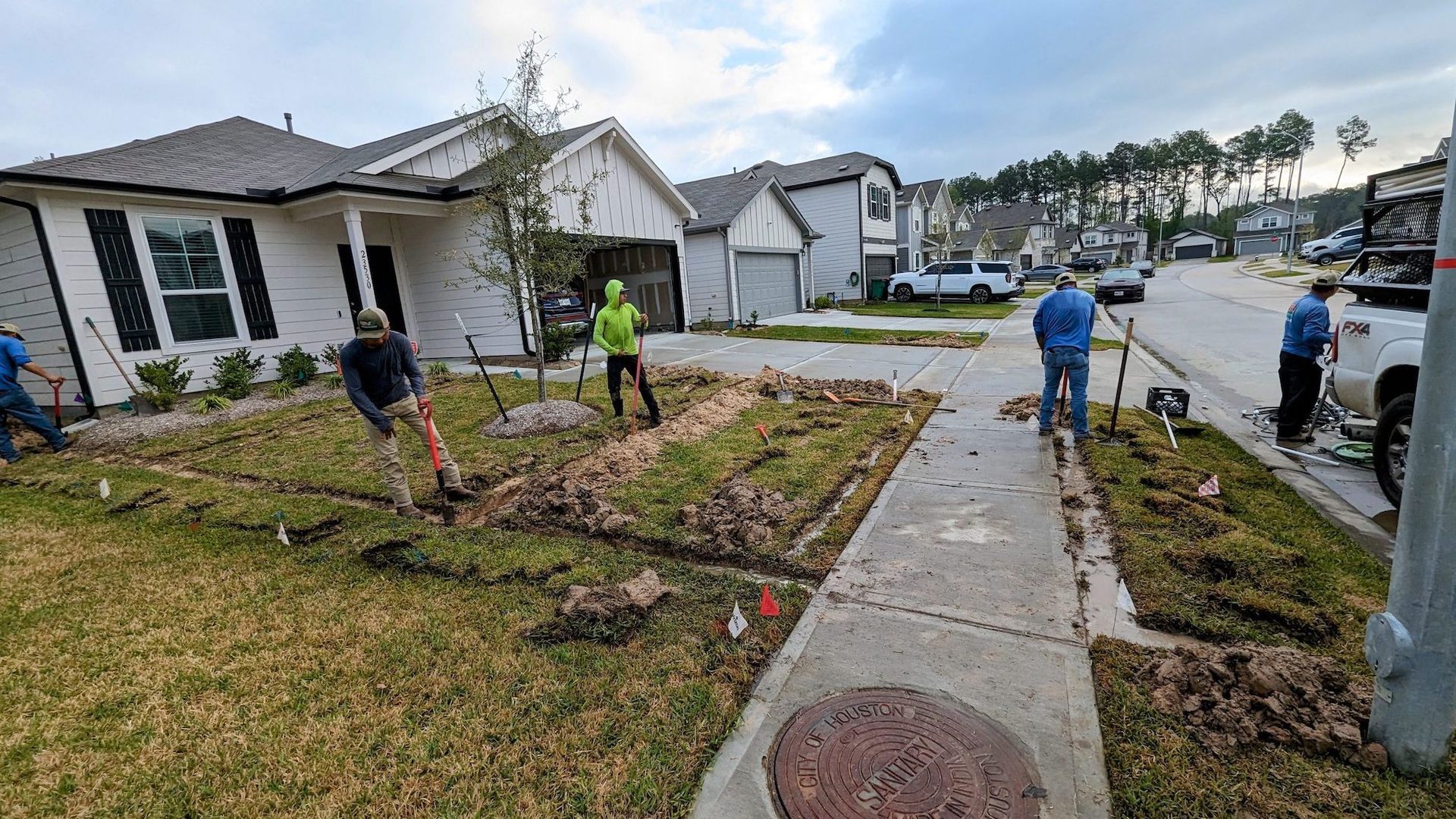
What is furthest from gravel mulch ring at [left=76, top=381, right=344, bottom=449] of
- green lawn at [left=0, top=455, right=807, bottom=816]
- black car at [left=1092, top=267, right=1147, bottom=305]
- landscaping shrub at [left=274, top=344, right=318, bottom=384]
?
black car at [left=1092, top=267, right=1147, bottom=305]

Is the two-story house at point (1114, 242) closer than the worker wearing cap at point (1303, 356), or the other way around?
the worker wearing cap at point (1303, 356)

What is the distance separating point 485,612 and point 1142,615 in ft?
11.1

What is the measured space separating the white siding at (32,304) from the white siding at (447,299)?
5.06m

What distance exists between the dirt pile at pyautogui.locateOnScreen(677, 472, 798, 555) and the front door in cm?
1013

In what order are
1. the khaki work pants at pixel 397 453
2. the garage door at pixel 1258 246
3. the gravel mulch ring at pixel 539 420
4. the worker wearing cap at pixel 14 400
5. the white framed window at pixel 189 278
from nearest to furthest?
the khaki work pants at pixel 397 453 < the gravel mulch ring at pixel 539 420 < the worker wearing cap at pixel 14 400 < the white framed window at pixel 189 278 < the garage door at pixel 1258 246

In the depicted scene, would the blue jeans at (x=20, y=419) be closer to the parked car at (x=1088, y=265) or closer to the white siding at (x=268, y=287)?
the white siding at (x=268, y=287)

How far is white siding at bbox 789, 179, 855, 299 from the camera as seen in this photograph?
26.1 m

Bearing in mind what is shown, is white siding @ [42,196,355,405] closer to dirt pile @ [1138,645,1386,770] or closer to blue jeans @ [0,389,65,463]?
blue jeans @ [0,389,65,463]

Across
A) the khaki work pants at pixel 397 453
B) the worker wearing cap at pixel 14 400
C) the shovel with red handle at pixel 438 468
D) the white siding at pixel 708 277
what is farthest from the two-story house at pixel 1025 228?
the worker wearing cap at pixel 14 400

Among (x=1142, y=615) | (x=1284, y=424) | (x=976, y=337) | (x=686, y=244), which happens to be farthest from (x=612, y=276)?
(x=1142, y=615)

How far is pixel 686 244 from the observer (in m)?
18.8

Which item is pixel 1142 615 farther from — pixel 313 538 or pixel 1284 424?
pixel 313 538

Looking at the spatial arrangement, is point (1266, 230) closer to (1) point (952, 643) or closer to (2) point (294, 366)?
(1) point (952, 643)

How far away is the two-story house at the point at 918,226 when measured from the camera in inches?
1357
